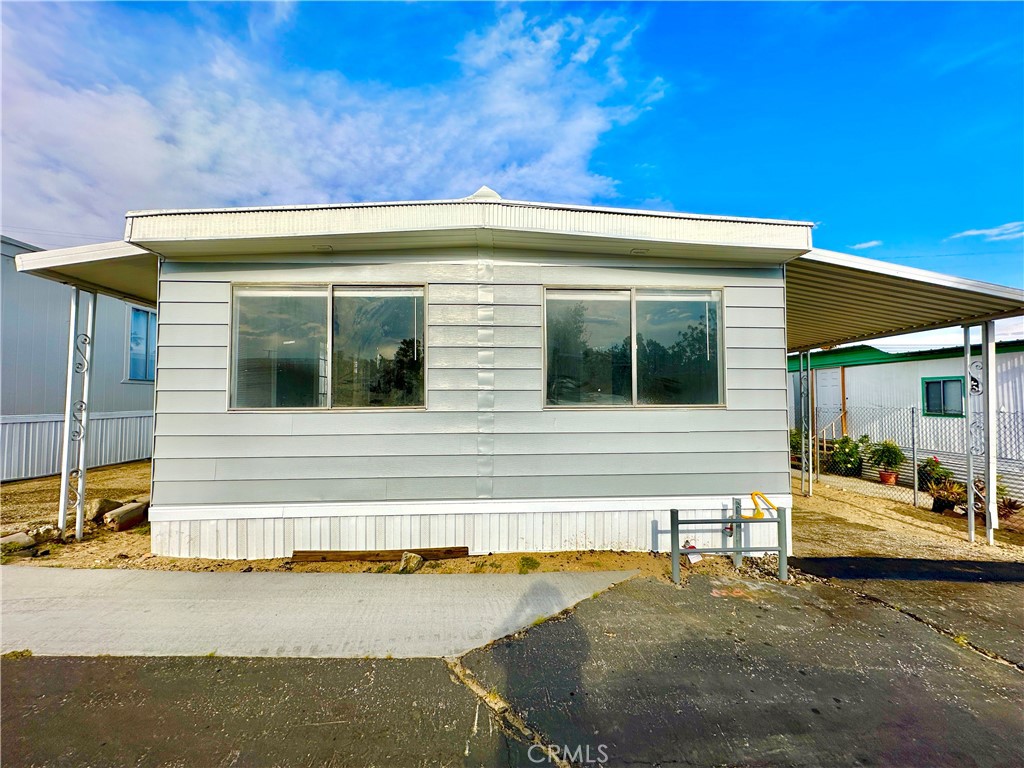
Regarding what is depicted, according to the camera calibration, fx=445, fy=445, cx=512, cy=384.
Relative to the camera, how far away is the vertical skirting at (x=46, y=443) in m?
7.56

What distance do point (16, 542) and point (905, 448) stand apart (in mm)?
13342

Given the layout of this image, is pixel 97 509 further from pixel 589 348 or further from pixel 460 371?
pixel 589 348

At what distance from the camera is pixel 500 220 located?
398 centimetres

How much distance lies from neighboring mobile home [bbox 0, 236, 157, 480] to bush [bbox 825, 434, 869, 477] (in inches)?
604

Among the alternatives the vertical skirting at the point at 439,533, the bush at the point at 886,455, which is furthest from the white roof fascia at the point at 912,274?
the bush at the point at 886,455

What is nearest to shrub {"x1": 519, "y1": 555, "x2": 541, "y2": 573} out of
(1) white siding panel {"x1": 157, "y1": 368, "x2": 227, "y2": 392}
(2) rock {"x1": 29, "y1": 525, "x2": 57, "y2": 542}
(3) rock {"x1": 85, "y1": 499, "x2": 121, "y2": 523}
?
(1) white siding panel {"x1": 157, "y1": 368, "x2": 227, "y2": 392}

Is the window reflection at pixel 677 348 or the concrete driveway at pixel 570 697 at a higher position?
the window reflection at pixel 677 348

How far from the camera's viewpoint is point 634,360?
4422mm

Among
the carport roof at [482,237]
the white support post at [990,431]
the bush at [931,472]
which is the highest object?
the carport roof at [482,237]

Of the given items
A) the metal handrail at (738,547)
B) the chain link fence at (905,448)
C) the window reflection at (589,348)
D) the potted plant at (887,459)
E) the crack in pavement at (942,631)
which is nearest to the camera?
the crack in pavement at (942,631)

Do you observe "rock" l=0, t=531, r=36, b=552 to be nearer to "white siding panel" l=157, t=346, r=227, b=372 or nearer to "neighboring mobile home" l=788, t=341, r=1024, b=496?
"white siding panel" l=157, t=346, r=227, b=372

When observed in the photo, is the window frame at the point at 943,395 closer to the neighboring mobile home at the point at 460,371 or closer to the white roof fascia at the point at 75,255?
the neighboring mobile home at the point at 460,371

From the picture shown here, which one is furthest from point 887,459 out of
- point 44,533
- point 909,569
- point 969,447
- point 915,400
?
point 44,533

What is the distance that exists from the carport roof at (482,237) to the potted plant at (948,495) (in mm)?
3491
